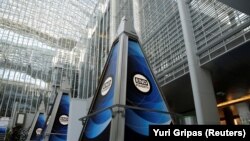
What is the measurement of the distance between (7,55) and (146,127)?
36.0 metres

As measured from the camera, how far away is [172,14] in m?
11.0

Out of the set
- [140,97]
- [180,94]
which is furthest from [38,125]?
[140,97]

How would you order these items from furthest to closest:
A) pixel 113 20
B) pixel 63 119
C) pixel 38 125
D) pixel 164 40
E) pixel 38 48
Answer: pixel 38 48 < pixel 113 20 < pixel 38 125 < pixel 164 40 < pixel 63 119

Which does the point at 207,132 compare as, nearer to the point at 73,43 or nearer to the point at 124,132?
the point at 124,132

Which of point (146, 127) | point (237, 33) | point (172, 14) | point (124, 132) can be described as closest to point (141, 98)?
point (146, 127)

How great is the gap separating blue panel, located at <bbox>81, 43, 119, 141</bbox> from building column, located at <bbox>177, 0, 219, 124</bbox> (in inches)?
192

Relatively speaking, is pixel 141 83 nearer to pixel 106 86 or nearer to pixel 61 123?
pixel 106 86

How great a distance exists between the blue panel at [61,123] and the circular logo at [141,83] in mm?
5857

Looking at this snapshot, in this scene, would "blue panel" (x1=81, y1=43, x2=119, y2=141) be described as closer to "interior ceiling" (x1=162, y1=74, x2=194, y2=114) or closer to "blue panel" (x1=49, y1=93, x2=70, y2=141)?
"interior ceiling" (x1=162, y1=74, x2=194, y2=114)

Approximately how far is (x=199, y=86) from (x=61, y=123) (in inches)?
214

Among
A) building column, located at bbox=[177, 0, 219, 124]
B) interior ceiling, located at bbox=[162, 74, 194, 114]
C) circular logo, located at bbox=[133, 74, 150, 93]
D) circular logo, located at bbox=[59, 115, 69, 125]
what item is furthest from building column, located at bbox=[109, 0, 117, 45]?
circular logo, located at bbox=[133, 74, 150, 93]

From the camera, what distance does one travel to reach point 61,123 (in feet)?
29.7

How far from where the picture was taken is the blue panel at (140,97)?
130 inches

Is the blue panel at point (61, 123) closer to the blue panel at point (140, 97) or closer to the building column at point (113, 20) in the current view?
the blue panel at point (140, 97)
